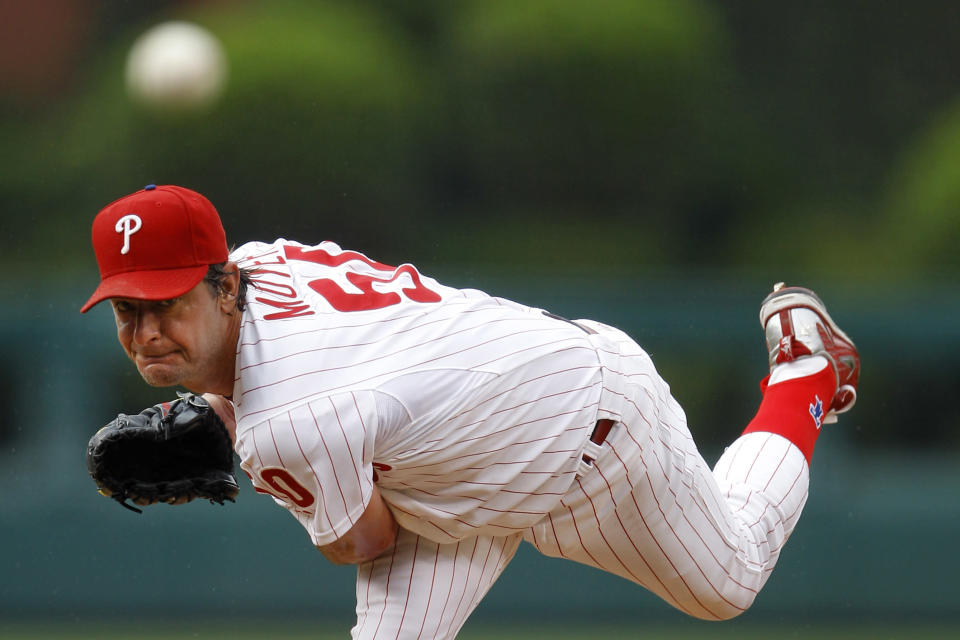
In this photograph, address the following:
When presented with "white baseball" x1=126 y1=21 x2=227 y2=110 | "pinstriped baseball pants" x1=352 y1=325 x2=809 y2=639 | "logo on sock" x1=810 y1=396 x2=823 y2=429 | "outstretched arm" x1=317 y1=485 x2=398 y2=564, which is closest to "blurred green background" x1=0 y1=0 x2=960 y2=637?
"white baseball" x1=126 y1=21 x2=227 y2=110

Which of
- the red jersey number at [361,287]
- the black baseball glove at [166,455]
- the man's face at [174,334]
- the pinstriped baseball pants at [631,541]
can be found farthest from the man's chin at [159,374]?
the pinstriped baseball pants at [631,541]

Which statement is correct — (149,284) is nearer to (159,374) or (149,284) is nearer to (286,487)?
(159,374)

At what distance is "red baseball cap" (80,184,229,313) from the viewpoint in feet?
5.07

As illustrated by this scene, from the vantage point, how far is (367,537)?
178 centimetres

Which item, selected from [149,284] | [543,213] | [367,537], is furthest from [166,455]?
[543,213]

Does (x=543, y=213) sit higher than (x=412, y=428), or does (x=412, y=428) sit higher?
(x=543, y=213)

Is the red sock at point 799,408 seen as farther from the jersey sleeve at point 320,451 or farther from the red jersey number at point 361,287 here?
the jersey sleeve at point 320,451

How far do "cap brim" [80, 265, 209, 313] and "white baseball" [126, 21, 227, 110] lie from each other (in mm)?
3349

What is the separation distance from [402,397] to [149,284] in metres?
0.33

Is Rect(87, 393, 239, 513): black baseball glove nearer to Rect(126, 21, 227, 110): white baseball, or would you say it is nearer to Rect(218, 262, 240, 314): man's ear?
Rect(218, 262, 240, 314): man's ear

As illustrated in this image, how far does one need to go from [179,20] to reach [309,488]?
4.08m

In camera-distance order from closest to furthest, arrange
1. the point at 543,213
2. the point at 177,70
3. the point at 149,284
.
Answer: the point at 149,284
the point at 177,70
the point at 543,213

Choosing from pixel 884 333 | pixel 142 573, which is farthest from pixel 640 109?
pixel 142 573

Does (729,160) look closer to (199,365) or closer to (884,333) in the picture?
(884,333)
